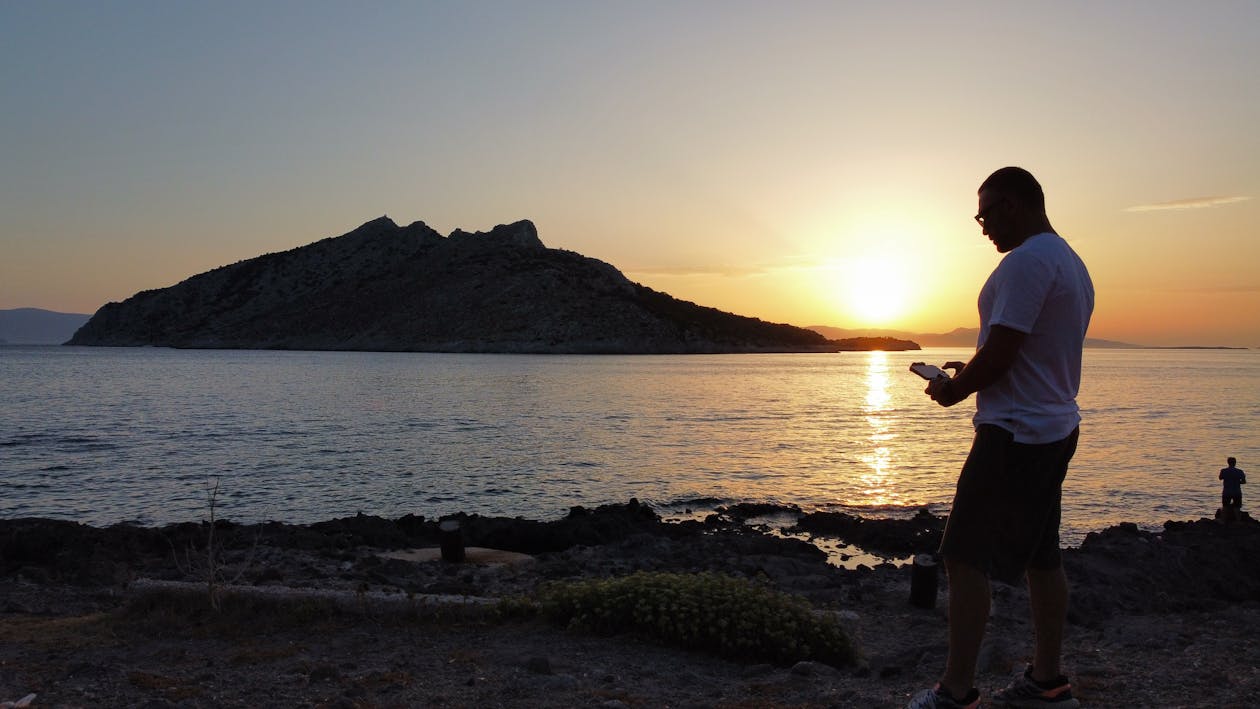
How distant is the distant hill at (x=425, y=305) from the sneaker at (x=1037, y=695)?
14862 cm

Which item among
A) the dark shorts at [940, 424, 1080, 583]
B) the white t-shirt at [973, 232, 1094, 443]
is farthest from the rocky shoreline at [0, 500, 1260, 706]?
the white t-shirt at [973, 232, 1094, 443]

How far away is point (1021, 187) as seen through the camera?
13.1 ft

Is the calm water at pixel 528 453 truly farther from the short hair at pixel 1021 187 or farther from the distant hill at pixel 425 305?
the distant hill at pixel 425 305

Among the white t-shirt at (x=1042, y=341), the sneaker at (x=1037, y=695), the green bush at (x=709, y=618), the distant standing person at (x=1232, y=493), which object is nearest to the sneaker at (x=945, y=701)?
the sneaker at (x=1037, y=695)

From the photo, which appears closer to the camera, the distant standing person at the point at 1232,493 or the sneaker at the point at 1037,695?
the sneaker at the point at 1037,695

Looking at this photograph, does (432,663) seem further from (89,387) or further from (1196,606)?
(89,387)

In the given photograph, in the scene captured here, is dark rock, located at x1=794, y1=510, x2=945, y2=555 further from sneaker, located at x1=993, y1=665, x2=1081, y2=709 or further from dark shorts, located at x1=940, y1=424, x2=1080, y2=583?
dark shorts, located at x1=940, y1=424, x2=1080, y2=583

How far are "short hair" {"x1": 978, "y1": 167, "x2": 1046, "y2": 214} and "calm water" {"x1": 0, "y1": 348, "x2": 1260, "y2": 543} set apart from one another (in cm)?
1460

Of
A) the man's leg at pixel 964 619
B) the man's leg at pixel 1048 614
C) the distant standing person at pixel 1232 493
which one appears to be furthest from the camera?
the distant standing person at pixel 1232 493

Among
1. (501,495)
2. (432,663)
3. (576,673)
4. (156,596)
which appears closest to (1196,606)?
(576,673)

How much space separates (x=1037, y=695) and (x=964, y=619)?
→ 888 millimetres

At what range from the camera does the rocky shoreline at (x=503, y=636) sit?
5211mm

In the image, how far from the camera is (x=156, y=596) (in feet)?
23.9

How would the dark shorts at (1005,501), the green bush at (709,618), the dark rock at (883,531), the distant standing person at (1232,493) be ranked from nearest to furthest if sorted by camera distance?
the dark shorts at (1005,501) < the green bush at (709,618) < the dark rock at (883,531) < the distant standing person at (1232,493)
